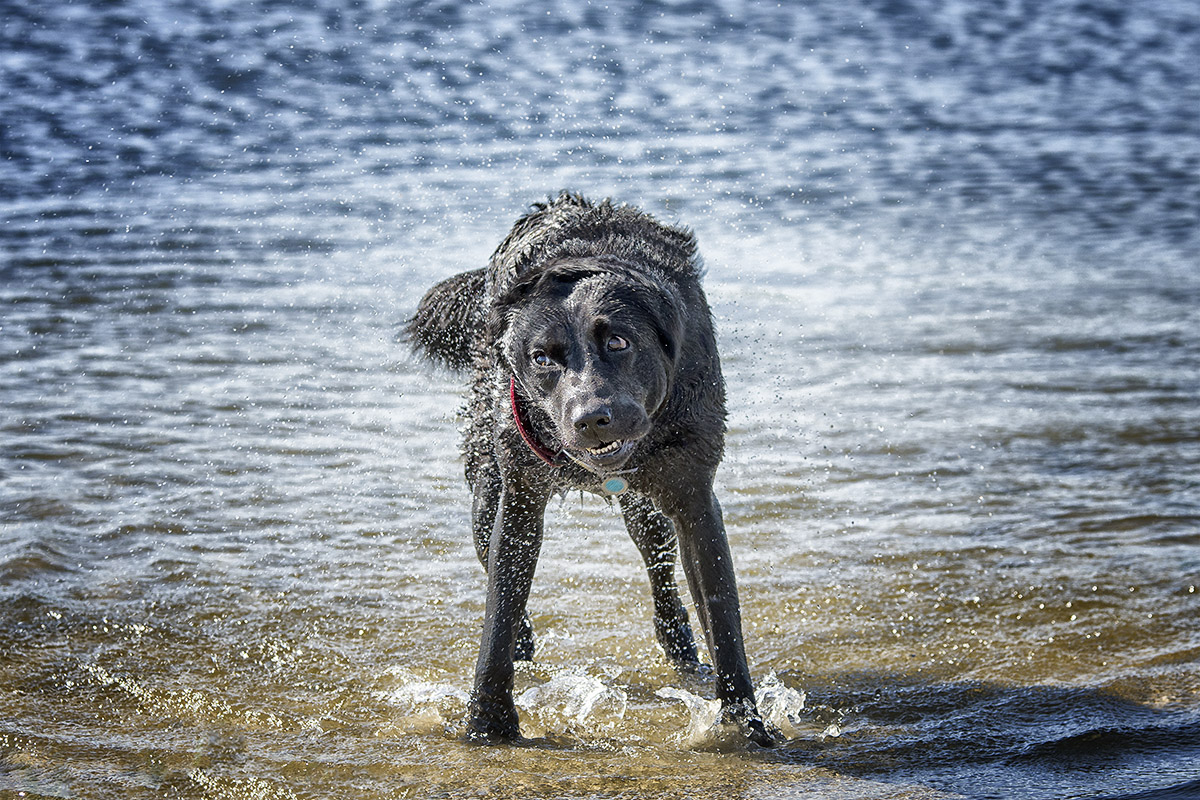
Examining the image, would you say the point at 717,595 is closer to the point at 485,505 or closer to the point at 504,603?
the point at 504,603

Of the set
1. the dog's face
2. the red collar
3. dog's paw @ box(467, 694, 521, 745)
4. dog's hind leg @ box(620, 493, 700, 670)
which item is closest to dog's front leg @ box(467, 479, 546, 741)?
dog's paw @ box(467, 694, 521, 745)

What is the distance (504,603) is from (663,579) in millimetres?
825

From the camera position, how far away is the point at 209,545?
5.50 m

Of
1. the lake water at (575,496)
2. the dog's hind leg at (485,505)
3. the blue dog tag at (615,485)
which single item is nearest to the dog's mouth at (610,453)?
the blue dog tag at (615,485)

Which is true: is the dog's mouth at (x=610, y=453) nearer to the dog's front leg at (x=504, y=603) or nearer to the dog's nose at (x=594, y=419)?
the dog's nose at (x=594, y=419)

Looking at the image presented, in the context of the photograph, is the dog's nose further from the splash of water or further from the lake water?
the splash of water

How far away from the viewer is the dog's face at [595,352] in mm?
3242

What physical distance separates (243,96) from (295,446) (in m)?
9.75

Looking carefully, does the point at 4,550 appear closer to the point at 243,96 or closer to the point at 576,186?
the point at 576,186

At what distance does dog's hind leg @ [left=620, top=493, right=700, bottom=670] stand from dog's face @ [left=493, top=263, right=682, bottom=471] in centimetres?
98

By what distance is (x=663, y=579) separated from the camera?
454 cm

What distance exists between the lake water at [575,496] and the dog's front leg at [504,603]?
10cm

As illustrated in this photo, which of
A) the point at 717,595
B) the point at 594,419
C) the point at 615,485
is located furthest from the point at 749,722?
the point at 594,419

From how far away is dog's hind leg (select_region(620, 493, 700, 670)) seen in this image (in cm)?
451
